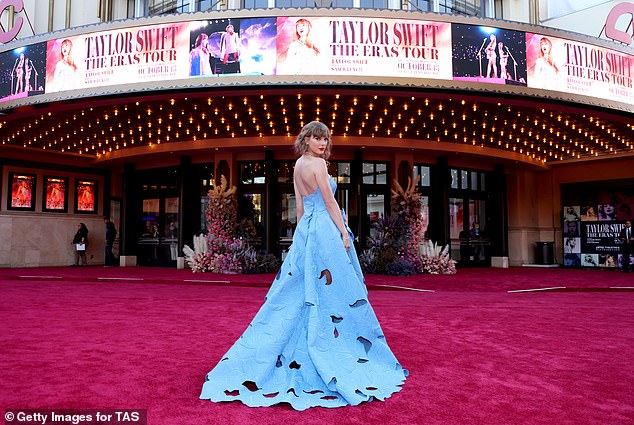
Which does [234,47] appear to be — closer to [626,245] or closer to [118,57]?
[118,57]

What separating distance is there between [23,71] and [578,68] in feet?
37.4

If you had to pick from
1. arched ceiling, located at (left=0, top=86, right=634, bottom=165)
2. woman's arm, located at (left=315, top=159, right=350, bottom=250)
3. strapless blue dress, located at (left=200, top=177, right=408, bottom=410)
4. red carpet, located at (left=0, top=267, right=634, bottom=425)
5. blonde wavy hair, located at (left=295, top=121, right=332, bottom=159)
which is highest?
arched ceiling, located at (left=0, top=86, right=634, bottom=165)

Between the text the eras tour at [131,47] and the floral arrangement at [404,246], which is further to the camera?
the floral arrangement at [404,246]

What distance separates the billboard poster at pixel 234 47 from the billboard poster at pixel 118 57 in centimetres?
28

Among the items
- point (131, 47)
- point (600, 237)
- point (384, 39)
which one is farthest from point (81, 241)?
point (600, 237)

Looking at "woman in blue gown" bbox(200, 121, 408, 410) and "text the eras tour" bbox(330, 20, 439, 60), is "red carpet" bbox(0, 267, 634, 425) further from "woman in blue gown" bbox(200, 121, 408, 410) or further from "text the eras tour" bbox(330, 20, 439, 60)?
"text the eras tour" bbox(330, 20, 439, 60)

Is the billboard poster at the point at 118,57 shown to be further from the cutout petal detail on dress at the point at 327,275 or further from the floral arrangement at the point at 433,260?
the floral arrangement at the point at 433,260

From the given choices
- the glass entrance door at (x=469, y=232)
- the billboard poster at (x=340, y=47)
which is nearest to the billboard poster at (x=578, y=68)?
the billboard poster at (x=340, y=47)

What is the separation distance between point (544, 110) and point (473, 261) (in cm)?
682

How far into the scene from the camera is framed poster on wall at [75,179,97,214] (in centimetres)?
1734

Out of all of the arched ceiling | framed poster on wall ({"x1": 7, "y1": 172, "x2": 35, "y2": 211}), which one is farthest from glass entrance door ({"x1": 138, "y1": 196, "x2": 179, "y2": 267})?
framed poster on wall ({"x1": 7, "y1": 172, "x2": 35, "y2": 211})

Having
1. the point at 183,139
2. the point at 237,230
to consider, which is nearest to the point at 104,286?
the point at 237,230

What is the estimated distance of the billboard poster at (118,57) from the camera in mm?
9297

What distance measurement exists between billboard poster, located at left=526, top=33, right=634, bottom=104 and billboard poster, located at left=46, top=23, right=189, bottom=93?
6.67 meters
